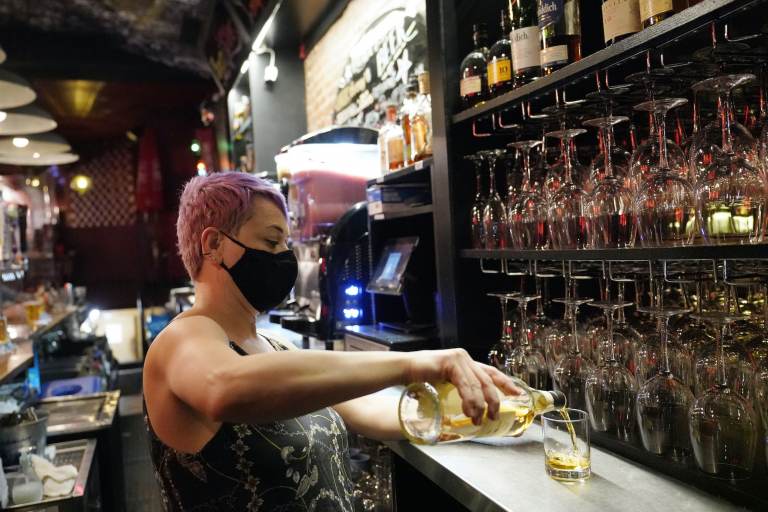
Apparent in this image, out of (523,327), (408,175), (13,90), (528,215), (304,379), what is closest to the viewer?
(304,379)

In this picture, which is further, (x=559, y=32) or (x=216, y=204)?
(x=559, y=32)

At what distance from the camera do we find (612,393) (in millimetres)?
1599

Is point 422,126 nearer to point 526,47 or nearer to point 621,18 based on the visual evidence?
point 526,47

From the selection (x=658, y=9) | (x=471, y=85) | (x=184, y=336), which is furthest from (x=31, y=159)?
(x=658, y=9)

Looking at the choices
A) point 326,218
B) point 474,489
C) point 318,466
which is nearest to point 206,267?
point 318,466

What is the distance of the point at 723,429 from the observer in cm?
132

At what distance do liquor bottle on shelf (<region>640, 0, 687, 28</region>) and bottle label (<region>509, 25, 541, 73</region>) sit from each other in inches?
16.6

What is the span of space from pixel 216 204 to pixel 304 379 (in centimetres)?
55

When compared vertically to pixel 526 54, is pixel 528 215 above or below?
below

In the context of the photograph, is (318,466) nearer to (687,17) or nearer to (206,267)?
(206,267)

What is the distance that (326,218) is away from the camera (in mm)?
3654

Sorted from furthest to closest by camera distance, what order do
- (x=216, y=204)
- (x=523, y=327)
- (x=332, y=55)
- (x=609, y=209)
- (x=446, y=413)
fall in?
1. (x=332, y=55)
2. (x=523, y=327)
3. (x=609, y=209)
4. (x=216, y=204)
5. (x=446, y=413)

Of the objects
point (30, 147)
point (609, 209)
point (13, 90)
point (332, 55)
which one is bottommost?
point (609, 209)

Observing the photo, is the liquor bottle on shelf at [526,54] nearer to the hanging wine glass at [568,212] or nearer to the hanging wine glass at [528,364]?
the hanging wine glass at [568,212]
